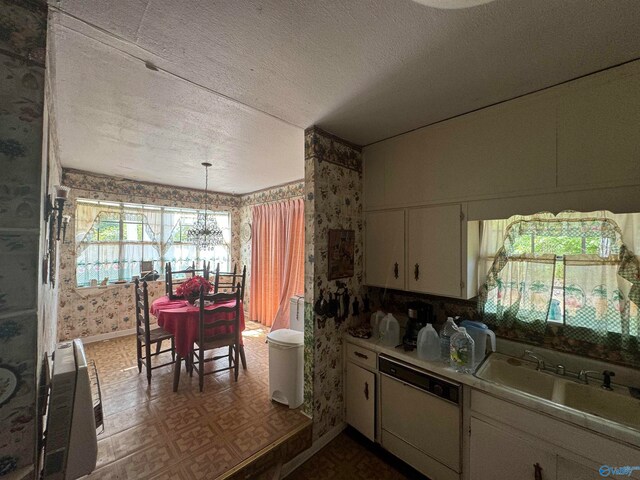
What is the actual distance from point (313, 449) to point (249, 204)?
4101 mm

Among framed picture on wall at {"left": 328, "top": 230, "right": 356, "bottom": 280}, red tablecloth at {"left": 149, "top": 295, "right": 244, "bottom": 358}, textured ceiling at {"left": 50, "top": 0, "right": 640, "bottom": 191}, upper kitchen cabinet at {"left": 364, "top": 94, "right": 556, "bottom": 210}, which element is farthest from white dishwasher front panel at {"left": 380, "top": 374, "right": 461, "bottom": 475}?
textured ceiling at {"left": 50, "top": 0, "right": 640, "bottom": 191}

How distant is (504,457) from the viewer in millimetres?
1321

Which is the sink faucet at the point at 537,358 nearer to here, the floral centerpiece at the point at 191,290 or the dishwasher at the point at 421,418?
the dishwasher at the point at 421,418

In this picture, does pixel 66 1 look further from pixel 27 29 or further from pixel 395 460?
pixel 395 460

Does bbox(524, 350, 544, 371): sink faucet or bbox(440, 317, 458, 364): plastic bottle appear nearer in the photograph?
bbox(524, 350, 544, 371): sink faucet

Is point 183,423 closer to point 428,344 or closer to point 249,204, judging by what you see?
point 428,344

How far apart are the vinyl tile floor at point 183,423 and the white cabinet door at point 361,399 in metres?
0.40

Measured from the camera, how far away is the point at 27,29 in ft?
2.99

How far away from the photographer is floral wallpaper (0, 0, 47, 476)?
848 mm

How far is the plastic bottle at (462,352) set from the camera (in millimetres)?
1545

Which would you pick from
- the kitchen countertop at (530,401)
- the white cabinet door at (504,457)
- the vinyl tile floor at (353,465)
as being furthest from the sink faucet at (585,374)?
the vinyl tile floor at (353,465)

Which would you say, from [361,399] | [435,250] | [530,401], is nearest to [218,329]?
[361,399]

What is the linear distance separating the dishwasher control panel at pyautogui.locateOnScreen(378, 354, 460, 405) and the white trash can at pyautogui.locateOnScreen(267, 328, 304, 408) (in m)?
0.73

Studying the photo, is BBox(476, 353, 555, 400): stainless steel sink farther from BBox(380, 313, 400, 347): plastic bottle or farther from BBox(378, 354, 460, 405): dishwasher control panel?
BBox(380, 313, 400, 347): plastic bottle
